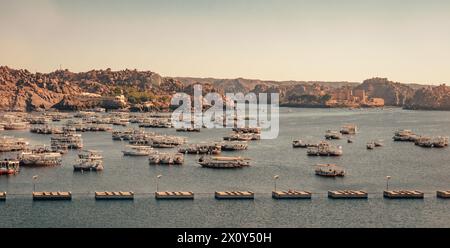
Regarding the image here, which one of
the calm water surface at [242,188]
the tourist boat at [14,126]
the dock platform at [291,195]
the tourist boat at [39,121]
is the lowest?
the tourist boat at [39,121]

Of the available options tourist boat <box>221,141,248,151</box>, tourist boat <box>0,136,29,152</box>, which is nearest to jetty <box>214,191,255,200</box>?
tourist boat <box>221,141,248,151</box>

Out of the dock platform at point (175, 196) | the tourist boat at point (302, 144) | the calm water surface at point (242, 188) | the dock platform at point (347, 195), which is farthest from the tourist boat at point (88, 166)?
the tourist boat at point (302, 144)

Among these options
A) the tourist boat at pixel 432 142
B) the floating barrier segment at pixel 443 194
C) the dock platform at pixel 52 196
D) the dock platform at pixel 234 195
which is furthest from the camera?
the tourist boat at pixel 432 142

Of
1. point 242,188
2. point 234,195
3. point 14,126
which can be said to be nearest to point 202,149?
point 242,188

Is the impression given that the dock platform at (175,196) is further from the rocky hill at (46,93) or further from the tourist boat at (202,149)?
the rocky hill at (46,93)

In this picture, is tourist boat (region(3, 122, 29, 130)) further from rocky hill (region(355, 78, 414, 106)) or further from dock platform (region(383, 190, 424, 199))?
rocky hill (region(355, 78, 414, 106))
